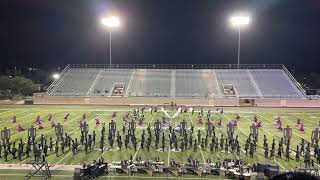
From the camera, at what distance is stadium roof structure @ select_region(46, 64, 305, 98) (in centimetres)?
5525

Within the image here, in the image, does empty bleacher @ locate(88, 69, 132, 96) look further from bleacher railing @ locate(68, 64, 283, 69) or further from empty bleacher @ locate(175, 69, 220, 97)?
empty bleacher @ locate(175, 69, 220, 97)

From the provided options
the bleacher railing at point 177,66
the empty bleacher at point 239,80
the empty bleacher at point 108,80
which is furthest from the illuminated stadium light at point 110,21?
the empty bleacher at point 239,80

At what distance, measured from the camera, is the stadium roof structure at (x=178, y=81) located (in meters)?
55.2

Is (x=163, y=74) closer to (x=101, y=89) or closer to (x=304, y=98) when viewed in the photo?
(x=101, y=89)

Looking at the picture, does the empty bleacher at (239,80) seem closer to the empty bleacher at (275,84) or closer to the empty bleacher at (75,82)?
the empty bleacher at (275,84)

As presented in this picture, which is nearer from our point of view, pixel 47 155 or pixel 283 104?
pixel 47 155

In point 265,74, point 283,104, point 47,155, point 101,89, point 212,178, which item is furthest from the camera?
point 265,74

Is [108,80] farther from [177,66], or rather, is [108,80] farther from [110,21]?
[177,66]

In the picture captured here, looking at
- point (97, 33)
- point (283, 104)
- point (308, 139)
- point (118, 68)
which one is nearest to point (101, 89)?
point (118, 68)

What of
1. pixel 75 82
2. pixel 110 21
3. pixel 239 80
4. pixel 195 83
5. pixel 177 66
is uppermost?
pixel 110 21

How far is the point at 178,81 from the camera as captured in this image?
2393 inches

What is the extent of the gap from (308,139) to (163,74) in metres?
42.4

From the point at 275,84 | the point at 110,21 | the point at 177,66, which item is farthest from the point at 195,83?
the point at 110,21

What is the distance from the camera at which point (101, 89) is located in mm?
57219
